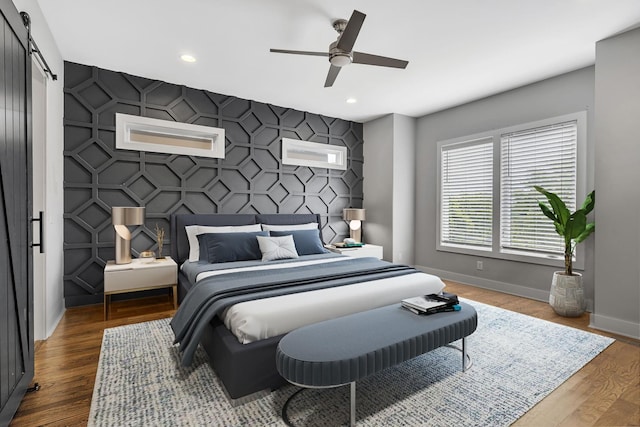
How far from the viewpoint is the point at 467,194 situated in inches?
198

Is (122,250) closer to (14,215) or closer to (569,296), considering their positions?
(14,215)

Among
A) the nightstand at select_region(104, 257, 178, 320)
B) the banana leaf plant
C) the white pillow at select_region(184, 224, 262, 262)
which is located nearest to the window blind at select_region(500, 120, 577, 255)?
the banana leaf plant

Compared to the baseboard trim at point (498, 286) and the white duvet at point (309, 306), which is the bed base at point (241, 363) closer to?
the white duvet at point (309, 306)

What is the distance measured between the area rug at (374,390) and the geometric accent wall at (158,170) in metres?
1.45

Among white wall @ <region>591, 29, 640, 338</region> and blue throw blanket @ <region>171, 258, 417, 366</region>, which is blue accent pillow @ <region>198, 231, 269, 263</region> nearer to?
blue throw blanket @ <region>171, 258, 417, 366</region>

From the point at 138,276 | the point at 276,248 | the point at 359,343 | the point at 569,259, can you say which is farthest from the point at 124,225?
the point at 569,259

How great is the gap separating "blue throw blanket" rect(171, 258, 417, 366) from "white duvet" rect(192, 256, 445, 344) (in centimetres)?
9

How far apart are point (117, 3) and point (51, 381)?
2874mm

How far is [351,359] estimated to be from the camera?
64.7 inches

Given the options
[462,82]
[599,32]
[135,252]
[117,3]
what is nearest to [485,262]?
[462,82]

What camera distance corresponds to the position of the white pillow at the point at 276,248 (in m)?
3.83

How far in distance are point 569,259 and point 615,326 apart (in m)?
0.75

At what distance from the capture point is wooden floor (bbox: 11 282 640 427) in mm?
1822

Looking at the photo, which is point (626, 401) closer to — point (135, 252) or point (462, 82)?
point (462, 82)
